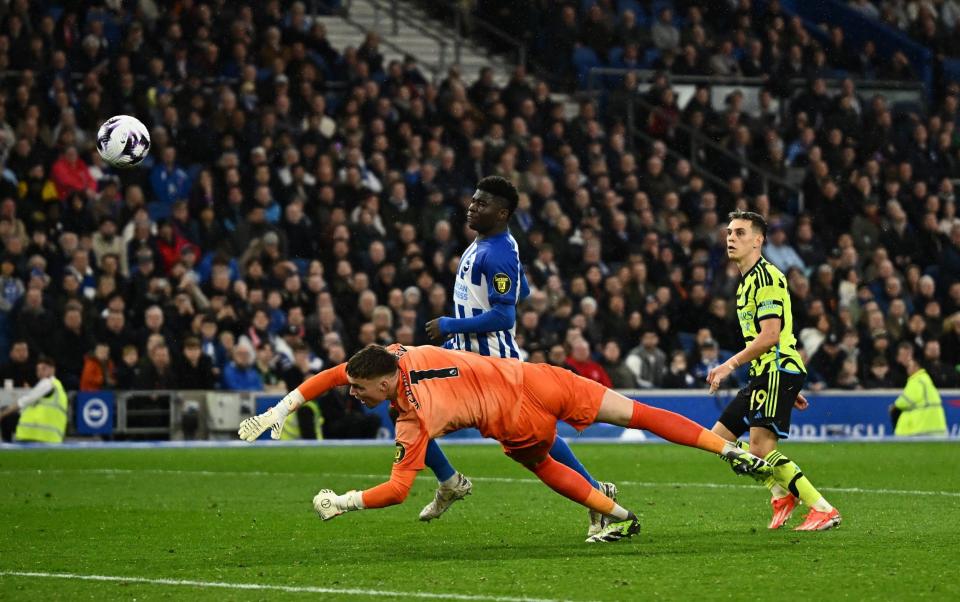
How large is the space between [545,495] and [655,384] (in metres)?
9.90

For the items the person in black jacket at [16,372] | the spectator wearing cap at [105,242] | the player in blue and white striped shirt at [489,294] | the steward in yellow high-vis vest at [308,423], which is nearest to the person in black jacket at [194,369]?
the steward in yellow high-vis vest at [308,423]

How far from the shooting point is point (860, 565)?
867 cm

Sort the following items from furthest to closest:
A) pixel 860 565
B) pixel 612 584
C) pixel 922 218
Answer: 1. pixel 922 218
2. pixel 860 565
3. pixel 612 584

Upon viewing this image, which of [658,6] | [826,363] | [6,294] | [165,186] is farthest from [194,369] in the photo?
[658,6]

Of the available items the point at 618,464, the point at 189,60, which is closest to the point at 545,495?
the point at 618,464

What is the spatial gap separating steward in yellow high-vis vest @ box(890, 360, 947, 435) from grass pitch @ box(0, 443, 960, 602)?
545 cm

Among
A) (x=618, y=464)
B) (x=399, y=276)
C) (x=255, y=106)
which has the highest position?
(x=255, y=106)

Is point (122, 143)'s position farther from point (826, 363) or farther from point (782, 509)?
point (826, 363)

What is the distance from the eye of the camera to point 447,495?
35.1 feet

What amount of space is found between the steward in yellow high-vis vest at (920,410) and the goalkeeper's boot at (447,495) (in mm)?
13317

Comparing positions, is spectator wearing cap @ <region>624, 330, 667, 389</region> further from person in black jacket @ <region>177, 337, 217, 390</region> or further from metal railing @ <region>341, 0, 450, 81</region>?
metal railing @ <region>341, 0, 450, 81</region>

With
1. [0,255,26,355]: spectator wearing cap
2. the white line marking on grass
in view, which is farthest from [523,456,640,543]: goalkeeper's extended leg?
[0,255,26,355]: spectator wearing cap

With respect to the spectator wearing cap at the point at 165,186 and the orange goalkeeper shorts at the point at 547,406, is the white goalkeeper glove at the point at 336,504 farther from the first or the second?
the spectator wearing cap at the point at 165,186

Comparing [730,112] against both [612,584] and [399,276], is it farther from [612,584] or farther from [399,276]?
[612,584]
